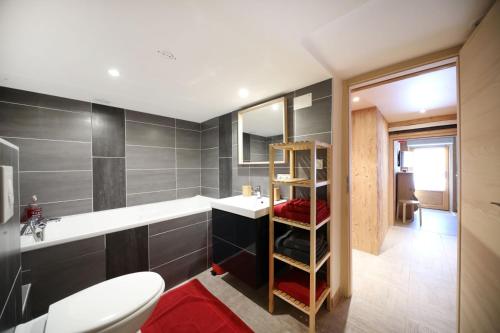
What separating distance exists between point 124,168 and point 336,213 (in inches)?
101

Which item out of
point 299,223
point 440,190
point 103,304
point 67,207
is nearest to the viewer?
point 103,304

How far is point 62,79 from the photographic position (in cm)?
142

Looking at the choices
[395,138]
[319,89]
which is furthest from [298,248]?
[395,138]

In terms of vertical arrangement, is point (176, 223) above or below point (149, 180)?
below

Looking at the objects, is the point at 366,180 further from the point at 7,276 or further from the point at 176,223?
the point at 7,276

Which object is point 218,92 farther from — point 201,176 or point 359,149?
point 359,149

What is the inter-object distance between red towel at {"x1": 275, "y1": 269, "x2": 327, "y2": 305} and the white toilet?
0.95 m

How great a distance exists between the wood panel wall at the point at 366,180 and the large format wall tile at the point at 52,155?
3.55 m

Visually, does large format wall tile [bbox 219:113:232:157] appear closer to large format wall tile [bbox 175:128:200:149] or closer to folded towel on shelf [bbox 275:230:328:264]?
large format wall tile [bbox 175:128:200:149]

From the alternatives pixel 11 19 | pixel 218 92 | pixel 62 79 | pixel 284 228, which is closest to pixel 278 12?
pixel 218 92

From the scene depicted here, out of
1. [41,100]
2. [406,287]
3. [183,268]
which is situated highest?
[41,100]

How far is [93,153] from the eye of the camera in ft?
6.36

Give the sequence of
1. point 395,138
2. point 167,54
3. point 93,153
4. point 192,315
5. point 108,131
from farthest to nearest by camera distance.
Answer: point 395,138, point 108,131, point 93,153, point 192,315, point 167,54

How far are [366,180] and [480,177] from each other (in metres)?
1.66
